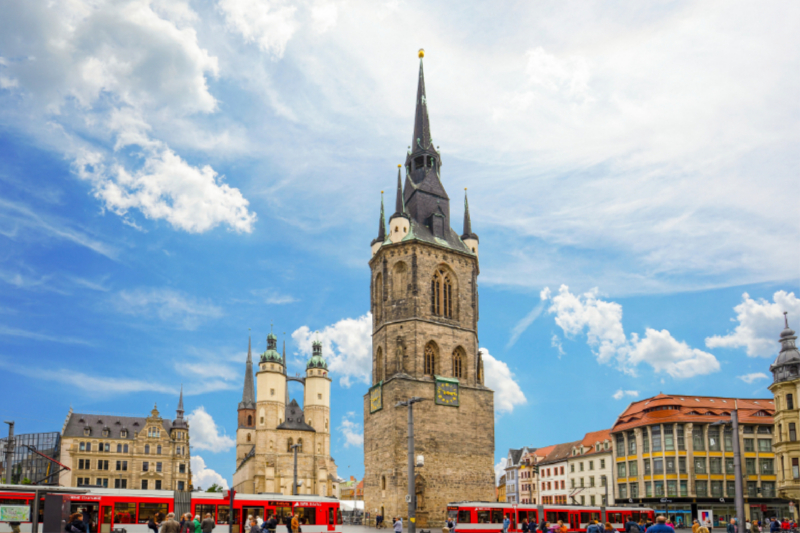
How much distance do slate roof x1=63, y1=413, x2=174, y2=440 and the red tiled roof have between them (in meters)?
62.3

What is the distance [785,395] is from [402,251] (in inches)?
1341

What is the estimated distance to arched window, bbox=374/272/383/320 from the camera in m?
62.8

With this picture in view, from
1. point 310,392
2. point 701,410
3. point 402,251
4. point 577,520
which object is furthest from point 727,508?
point 310,392

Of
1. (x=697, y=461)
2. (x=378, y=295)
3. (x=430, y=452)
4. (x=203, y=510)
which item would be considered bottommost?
(x=697, y=461)

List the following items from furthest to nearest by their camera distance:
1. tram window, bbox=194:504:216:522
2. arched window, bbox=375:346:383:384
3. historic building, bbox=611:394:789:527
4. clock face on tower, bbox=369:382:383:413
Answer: historic building, bbox=611:394:789:527
arched window, bbox=375:346:383:384
clock face on tower, bbox=369:382:383:413
tram window, bbox=194:504:216:522

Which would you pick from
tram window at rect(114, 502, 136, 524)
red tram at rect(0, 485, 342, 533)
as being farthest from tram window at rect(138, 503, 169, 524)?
tram window at rect(114, 502, 136, 524)

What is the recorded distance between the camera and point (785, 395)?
186 feet

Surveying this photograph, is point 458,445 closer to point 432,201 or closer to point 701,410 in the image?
point 432,201

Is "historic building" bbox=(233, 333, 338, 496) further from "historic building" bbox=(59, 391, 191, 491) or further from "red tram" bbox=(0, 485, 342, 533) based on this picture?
"red tram" bbox=(0, 485, 342, 533)

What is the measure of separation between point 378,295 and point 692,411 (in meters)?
34.4

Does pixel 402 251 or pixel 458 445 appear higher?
pixel 402 251

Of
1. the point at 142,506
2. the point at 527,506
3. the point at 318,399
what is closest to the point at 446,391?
the point at 527,506

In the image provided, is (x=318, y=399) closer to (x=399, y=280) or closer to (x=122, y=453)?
(x=122, y=453)

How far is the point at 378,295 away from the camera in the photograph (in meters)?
63.4
